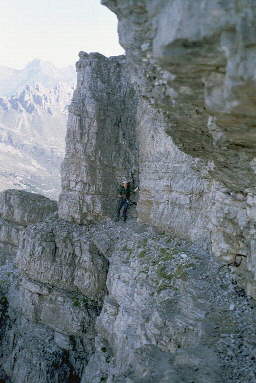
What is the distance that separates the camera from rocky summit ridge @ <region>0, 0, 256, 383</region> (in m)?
7.97

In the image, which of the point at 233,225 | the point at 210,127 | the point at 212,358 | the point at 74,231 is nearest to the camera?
the point at 210,127

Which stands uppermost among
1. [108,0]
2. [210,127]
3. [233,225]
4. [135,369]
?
[108,0]

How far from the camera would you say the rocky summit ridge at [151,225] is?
26.2 feet

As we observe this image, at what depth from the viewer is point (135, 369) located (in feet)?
36.0

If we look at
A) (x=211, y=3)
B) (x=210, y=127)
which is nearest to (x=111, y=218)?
(x=210, y=127)

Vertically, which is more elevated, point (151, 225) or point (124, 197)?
point (124, 197)

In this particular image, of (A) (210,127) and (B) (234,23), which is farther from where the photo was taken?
(A) (210,127)

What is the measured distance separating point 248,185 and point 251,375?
17.2 feet

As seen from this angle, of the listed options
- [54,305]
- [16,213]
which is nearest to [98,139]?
[54,305]

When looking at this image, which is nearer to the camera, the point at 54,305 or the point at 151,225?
the point at 151,225

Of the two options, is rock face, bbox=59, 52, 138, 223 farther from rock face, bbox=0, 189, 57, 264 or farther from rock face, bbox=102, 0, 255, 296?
rock face, bbox=102, 0, 255, 296

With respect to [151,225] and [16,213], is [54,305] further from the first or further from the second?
[16,213]

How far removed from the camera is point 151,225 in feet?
76.1

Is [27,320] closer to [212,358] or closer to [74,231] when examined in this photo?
[74,231]
